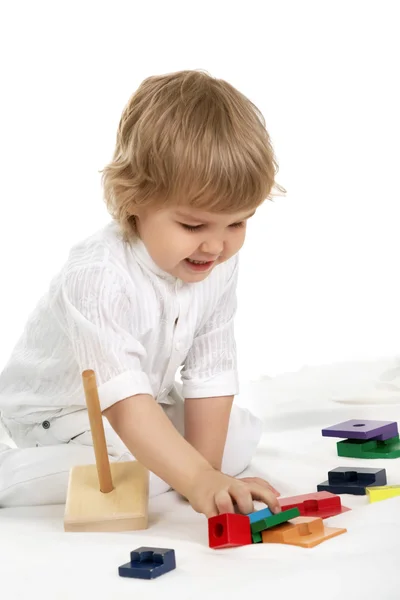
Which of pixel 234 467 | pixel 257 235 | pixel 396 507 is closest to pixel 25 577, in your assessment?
pixel 396 507

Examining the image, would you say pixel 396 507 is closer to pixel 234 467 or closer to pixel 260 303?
pixel 234 467

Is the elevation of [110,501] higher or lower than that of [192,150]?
lower

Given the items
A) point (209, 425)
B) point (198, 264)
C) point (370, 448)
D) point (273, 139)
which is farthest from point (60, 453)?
point (273, 139)

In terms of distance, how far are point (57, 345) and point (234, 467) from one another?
10.4 inches

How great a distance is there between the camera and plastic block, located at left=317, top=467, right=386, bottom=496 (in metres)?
0.93

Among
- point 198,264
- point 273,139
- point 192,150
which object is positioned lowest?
point 198,264

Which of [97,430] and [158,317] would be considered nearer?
[97,430]

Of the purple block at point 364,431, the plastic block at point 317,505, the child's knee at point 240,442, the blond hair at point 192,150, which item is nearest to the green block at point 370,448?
the purple block at point 364,431

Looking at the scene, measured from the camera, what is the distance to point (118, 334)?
925 mm

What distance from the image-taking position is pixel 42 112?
1.98m

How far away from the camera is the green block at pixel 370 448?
1.10 metres

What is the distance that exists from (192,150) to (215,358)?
12.8 inches

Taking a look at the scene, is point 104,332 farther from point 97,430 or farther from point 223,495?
point 223,495

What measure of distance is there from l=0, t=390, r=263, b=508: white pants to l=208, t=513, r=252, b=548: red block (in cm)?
13
